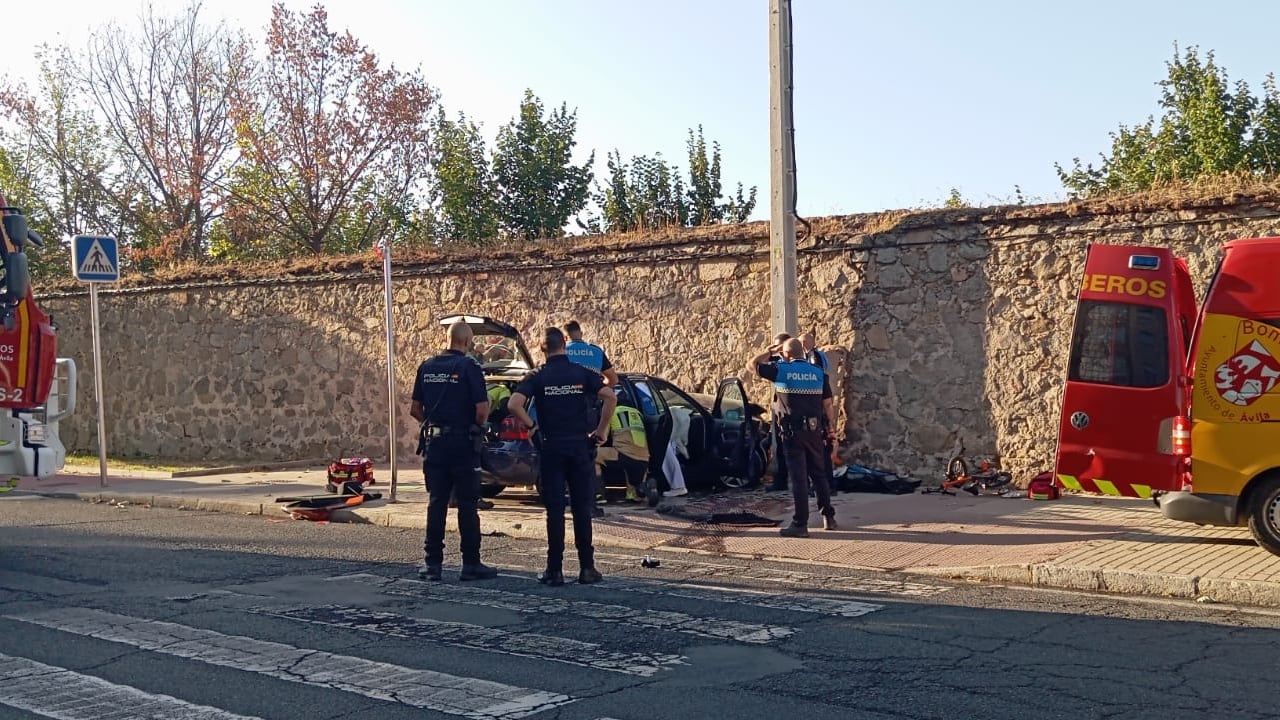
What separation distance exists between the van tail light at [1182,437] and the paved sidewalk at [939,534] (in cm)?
80

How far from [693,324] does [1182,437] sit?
7.71 metres

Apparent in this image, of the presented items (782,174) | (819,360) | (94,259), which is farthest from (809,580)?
(94,259)

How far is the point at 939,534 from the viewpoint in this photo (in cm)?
1127

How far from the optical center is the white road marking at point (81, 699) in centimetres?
560

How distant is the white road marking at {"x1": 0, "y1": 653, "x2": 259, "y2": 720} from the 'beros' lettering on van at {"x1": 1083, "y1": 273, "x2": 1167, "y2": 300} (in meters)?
7.81

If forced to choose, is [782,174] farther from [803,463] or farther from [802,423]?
[803,463]

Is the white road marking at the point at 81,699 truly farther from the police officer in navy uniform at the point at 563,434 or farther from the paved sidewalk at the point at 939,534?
the paved sidewalk at the point at 939,534

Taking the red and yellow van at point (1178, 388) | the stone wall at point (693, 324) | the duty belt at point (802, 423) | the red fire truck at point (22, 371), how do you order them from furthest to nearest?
1. the stone wall at point (693, 324)
2. the duty belt at point (802, 423)
3. the red fire truck at point (22, 371)
4. the red and yellow van at point (1178, 388)

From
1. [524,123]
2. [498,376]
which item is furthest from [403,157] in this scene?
[498,376]

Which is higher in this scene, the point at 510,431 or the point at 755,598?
the point at 510,431

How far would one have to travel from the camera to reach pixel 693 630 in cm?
735

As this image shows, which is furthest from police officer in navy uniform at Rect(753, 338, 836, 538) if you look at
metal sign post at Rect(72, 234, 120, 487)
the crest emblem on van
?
metal sign post at Rect(72, 234, 120, 487)

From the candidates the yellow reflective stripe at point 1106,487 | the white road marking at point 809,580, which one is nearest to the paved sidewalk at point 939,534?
the yellow reflective stripe at point 1106,487

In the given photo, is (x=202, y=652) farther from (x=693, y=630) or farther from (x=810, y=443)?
(x=810, y=443)
